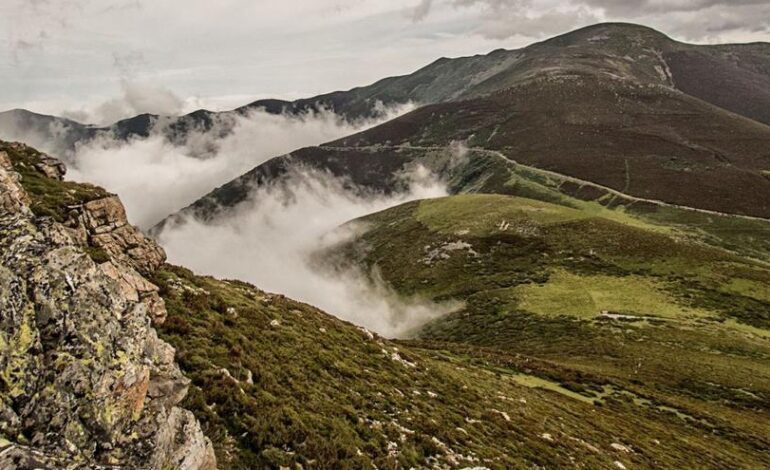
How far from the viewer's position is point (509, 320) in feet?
246

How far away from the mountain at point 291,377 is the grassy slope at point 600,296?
479 mm

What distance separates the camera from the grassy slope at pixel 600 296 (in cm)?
5025

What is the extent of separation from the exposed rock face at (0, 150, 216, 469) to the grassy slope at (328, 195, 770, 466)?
129 feet

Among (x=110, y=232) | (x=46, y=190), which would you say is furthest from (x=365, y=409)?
(x=46, y=190)

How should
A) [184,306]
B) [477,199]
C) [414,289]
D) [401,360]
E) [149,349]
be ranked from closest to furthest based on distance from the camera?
[149,349] < [184,306] < [401,360] < [414,289] < [477,199]

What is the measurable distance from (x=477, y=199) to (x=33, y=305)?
139272mm

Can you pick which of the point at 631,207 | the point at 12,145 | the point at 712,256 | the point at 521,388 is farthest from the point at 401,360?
the point at 631,207

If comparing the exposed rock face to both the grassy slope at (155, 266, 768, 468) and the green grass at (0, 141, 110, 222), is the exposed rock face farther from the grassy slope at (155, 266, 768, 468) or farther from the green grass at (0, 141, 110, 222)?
the green grass at (0, 141, 110, 222)

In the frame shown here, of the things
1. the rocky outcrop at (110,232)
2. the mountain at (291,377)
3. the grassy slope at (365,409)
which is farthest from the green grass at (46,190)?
the grassy slope at (365,409)

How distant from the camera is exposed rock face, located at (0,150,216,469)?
896 centimetres

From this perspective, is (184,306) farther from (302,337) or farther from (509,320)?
(509,320)

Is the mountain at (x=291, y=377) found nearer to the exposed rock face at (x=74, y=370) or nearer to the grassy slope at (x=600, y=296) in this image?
the exposed rock face at (x=74, y=370)

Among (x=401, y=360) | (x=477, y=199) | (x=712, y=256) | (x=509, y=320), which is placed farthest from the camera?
(x=477, y=199)

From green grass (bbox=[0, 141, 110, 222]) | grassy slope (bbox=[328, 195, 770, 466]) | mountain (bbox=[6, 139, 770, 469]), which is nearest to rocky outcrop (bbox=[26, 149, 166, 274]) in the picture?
mountain (bbox=[6, 139, 770, 469])
